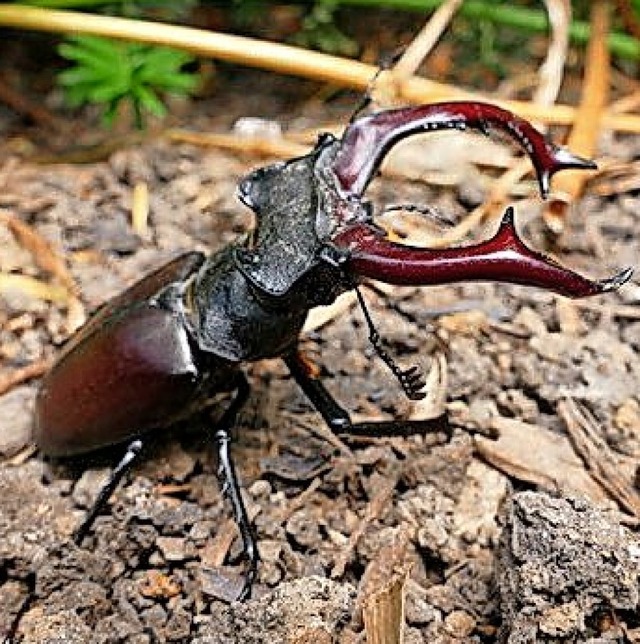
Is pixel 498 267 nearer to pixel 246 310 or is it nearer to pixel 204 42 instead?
pixel 246 310

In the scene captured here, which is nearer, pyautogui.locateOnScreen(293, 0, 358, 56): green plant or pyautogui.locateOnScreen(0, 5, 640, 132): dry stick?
pyautogui.locateOnScreen(0, 5, 640, 132): dry stick

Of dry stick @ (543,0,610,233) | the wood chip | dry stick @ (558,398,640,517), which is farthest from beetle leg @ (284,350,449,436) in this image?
dry stick @ (543,0,610,233)

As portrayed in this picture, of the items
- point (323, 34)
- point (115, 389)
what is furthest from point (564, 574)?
point (323, 34)

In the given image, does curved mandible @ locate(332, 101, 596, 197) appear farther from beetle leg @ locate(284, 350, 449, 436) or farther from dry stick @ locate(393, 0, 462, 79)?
dry stick @ locate(393, 0, 462, 79)

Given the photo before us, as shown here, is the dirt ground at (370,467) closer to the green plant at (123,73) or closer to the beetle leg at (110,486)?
the beetle leg at (110,486)

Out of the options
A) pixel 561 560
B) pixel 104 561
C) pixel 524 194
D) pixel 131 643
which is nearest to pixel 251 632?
pixel 131 643

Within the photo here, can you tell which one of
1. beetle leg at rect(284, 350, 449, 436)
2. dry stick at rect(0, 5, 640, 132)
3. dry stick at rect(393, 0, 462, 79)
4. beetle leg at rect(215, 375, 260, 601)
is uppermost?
dry stick at rect(393, 0, 462, 79)
